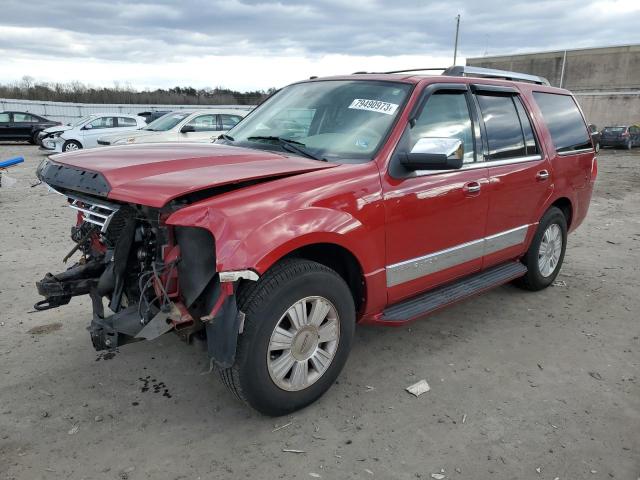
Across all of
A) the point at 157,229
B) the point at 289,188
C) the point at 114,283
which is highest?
the point at 289,188

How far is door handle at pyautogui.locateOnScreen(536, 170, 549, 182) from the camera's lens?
444 cm

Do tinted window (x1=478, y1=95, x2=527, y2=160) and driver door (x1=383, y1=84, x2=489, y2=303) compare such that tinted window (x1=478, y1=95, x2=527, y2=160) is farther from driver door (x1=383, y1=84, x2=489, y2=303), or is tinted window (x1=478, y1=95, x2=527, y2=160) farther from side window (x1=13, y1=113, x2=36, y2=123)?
side window (x1=13, y1=113, x2=36, y2=123)

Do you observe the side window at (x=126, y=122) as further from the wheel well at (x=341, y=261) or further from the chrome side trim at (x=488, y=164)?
the wheel well at (x=341, y=261)

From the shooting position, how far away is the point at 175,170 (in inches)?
108

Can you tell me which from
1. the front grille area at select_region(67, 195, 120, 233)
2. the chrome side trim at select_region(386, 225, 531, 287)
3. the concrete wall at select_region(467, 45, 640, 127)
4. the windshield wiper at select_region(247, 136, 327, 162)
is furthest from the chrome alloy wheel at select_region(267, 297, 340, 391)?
the concrete wall at select_region(467, 45, 640, 127)

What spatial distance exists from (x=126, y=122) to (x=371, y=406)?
1808 centimetres

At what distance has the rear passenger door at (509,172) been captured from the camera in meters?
4.00

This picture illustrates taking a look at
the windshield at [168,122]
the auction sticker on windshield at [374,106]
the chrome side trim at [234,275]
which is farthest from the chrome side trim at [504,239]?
the windshield at [168,122]

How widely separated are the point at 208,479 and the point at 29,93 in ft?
151

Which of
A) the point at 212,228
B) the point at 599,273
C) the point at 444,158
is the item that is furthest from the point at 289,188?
the point at 599,273

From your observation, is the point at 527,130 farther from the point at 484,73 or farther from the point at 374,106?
the point at 374,106

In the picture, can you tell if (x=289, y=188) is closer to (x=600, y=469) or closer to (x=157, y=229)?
(x=157, y=229)

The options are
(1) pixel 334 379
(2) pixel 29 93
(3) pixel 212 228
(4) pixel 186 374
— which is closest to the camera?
(3) pixel 212 228

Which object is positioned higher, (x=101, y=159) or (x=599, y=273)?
(x=101, y=159)
